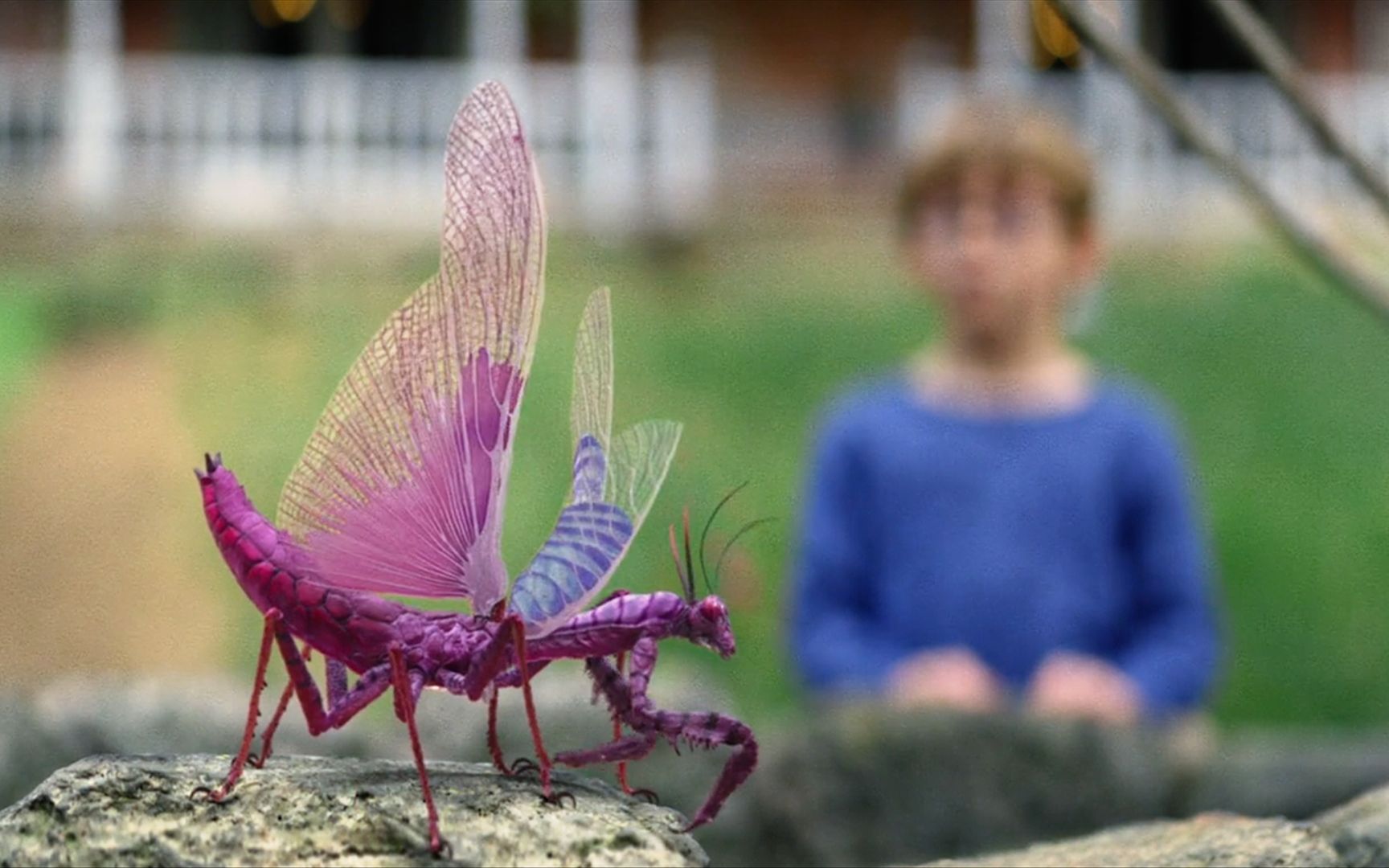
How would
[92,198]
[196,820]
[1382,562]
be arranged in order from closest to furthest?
1. [196,820]
2. [1382,562]
3. [92,198]

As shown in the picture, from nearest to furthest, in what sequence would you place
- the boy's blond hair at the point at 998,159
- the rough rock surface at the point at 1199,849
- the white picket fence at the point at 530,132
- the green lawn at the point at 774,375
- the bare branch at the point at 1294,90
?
the rough rock surface at the point at 1199,849 → the bare branch at the point at 1294,90 → the boy's blond hair at the point at 998,159 → the green lawn at the point at 774,375 → the white picket fence at the point at 530,132

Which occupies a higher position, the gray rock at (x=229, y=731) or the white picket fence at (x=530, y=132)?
the white picket fence at (x=530, y=132)

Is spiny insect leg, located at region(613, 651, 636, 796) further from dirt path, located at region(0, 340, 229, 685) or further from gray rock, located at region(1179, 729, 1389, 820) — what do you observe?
dirt path, located at region(0, 340, 229, 685)

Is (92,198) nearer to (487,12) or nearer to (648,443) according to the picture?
(487,12)

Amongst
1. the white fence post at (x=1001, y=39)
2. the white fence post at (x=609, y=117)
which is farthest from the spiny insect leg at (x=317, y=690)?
the white fence post at (x=1001, y=39)

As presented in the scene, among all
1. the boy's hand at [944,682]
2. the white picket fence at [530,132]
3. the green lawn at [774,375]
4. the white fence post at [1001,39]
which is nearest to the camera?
the boy's hand at [944,682]

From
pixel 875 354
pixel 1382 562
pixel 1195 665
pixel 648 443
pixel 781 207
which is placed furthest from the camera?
pixel 781 207

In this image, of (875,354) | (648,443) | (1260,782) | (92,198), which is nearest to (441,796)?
(648,443)

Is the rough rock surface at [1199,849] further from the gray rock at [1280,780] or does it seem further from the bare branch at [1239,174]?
the gray rock at [1280,780]
